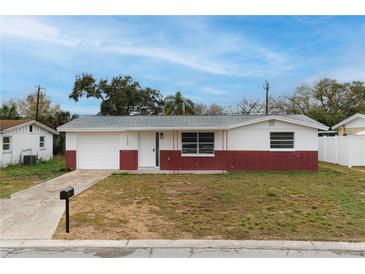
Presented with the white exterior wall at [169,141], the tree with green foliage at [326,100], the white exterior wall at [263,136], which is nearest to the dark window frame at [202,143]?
the white exterior wall at [169,141]

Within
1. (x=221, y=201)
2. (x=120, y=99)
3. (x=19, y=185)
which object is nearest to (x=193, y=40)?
(x=221, y=201)

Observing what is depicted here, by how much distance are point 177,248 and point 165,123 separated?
42.2 ft

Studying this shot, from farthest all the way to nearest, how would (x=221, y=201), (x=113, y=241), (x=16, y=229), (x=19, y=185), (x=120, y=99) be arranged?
(x=120, y=99) < (x=19, y=185) < (x=221, y=201) < (x=16, y=229) < (x=113, y=241)

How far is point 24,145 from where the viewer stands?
72.4ft

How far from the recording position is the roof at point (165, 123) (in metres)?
16.7

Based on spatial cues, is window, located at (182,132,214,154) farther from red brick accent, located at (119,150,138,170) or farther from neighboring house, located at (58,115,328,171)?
red brick accent, located at (119,150,138,170)

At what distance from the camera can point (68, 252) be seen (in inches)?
213

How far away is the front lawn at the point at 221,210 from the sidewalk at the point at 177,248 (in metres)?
0.32

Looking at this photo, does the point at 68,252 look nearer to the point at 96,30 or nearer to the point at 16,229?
the point at 16,229

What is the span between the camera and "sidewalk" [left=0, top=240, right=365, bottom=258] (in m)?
5.29

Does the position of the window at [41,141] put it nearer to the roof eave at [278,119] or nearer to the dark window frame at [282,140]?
the roof eave at [278,119]

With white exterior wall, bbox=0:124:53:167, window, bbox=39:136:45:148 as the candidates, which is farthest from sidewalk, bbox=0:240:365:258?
window, bbox=39:136:45:148

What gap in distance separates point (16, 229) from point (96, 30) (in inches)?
209

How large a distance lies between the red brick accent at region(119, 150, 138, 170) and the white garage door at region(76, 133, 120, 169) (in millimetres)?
607
